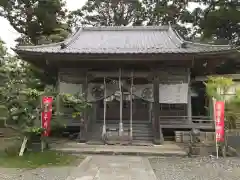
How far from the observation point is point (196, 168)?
25.6 ft

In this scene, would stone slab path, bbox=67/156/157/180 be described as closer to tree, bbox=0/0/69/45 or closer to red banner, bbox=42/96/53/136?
red banner, bbox=42/96/53/136

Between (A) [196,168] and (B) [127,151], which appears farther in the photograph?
(B) [127,151]

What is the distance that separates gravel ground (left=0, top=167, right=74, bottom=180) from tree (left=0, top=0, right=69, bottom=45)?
827 inches

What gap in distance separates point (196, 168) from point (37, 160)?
4613 mm

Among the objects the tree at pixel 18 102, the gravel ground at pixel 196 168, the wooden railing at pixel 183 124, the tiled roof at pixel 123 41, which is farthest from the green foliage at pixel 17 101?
the wooden railing at pixel 183 124

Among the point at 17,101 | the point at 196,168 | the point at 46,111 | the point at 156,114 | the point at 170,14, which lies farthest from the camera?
the point at 170,14

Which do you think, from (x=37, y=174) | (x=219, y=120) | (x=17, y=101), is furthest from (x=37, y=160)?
(x=219, y=120)

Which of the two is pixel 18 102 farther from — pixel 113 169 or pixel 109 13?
pixel 109 13

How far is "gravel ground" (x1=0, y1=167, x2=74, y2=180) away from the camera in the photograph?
21.3 feet

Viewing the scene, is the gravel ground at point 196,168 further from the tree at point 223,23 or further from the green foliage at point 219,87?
the tree at point 223,23

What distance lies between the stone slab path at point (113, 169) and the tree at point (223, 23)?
1755 cm

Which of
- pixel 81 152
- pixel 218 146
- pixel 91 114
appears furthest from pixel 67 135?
pixel 218 146

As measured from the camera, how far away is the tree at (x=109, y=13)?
33.6 m

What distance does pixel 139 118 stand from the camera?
14.6 meters
